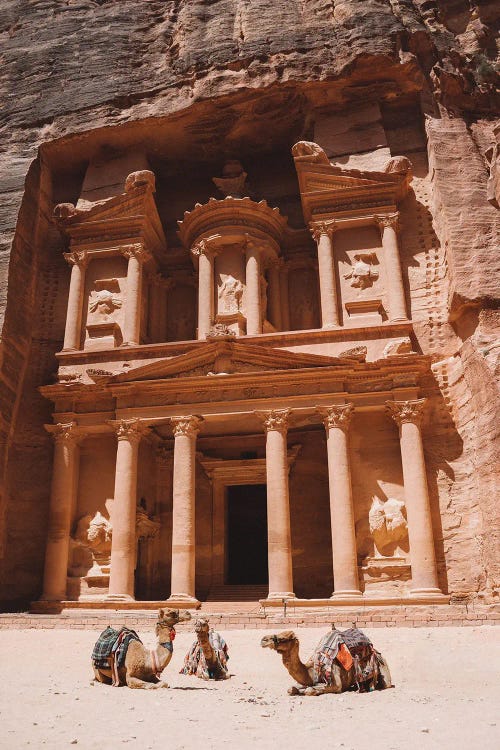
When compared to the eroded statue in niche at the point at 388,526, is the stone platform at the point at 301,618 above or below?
below

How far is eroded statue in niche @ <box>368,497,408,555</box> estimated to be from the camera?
56.3 feet

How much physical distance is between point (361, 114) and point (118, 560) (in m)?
16.5

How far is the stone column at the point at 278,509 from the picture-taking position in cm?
1667

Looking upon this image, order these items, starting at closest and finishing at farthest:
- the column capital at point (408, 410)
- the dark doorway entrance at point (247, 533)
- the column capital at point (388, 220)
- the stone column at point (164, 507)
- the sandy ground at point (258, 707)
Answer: the sandy ground at point (258, 707)
the column capital at point (408, 410)
the stone column at point (164, 507)
the column capital at point (388, 220)
the dark doorway entrance at point (247, 533)

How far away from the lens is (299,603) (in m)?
16.0

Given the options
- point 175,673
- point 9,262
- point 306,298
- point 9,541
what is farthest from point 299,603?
point 9,262

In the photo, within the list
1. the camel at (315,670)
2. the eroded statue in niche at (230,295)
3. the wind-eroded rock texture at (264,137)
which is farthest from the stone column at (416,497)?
the camel at (315,670)

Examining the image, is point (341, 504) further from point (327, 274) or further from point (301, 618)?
point (327, 274)

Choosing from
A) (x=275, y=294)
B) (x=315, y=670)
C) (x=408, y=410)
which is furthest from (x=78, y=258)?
(x=315, y=670)

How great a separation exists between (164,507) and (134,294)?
6.64 m

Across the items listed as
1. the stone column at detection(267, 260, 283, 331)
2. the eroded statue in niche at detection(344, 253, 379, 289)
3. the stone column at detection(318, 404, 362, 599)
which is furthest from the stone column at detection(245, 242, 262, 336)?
the stone column at detection(318, 404, 362, 599)

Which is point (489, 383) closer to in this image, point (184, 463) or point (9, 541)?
point (184, 463)

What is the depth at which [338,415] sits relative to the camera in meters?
17.9

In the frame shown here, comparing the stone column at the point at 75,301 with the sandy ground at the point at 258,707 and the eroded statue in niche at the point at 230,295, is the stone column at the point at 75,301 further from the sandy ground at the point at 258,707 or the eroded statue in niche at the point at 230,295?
the sandy ground at the point at 258,707
